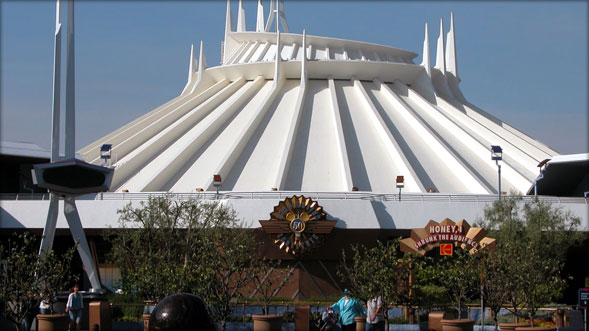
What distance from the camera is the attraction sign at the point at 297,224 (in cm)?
3347

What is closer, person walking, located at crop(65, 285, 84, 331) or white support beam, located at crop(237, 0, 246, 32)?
person walking, located at crop(65, 285, 84, 331)

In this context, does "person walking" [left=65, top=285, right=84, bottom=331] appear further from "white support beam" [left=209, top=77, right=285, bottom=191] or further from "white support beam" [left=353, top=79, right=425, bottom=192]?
"white support beam" [left=353, top=79, right=425, bottom=192]

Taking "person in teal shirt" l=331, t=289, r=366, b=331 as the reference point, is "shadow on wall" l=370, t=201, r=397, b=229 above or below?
above

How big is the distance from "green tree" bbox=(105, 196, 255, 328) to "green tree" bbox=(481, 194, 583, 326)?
7464mm

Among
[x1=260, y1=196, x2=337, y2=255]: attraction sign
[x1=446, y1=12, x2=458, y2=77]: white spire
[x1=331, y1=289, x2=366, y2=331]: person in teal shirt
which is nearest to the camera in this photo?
[x1=331, y1=289, x2=366, y2=331]: person in teal shirt

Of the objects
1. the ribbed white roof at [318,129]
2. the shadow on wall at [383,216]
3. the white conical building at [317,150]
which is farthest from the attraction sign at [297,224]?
the ribbed white roof at [318,129]

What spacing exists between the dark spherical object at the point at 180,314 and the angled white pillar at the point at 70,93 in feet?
78.4

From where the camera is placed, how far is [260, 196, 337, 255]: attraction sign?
110ft

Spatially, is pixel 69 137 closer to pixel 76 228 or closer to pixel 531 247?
pixel 76 228

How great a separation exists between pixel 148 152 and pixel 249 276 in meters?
20.8

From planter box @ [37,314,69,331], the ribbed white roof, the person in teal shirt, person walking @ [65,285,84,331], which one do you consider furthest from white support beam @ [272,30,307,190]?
the person in teal shirt

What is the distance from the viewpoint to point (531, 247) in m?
25.8

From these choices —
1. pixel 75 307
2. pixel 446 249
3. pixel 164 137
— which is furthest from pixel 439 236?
pixel 164 137

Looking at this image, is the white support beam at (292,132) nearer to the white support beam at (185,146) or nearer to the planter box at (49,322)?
the white support beam at (185,146)
